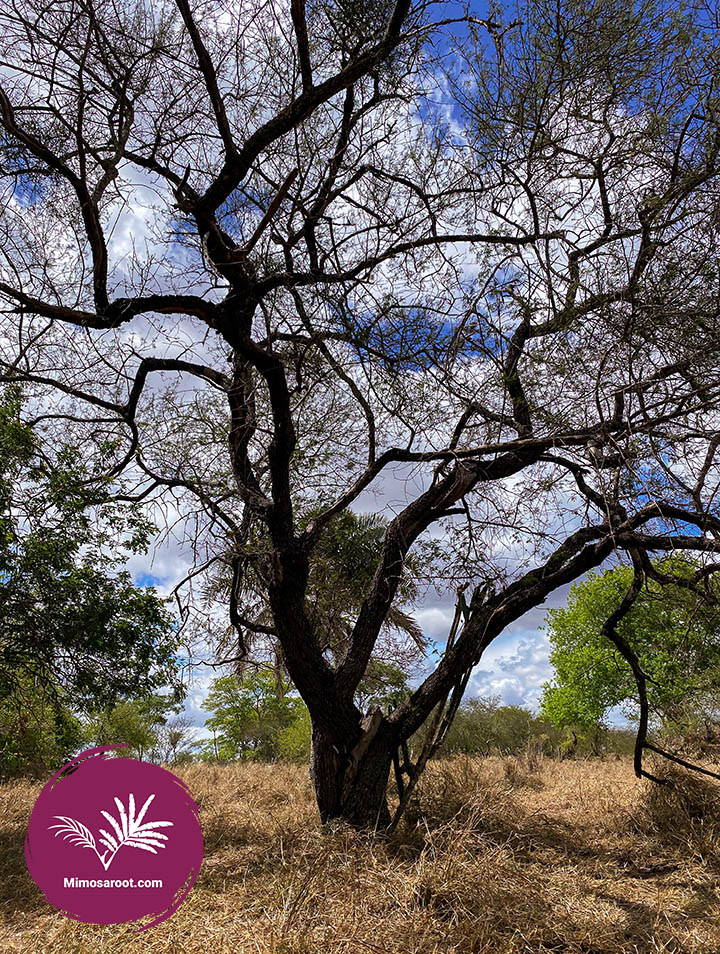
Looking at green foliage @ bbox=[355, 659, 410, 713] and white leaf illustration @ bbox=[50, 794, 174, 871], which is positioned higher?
green foliage @ bbox=[355, 659, 410, 713]

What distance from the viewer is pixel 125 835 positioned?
3691 millimetres

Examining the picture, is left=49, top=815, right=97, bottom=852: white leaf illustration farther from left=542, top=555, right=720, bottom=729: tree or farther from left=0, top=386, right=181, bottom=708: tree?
left=542, top=555, right=720, bottom=729: tree

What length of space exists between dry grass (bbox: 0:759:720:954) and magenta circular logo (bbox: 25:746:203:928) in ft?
0.46

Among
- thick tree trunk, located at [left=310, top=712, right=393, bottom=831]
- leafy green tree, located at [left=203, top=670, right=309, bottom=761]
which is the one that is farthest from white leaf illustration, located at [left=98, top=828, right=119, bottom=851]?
leafy green tree, located at [left=203, top=670, right=309, bottom=761]

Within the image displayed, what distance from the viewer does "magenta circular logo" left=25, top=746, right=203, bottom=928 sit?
364cm

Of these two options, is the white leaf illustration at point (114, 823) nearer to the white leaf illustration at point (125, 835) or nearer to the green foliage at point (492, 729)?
the white leaf illustration at point (125, 835)

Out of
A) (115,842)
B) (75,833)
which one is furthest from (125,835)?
(75,833)

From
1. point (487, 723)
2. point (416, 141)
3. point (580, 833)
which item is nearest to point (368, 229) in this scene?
point (416, 141)

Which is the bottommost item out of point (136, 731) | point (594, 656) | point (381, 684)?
point (136, 731)

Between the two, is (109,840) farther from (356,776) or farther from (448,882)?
(356,776)

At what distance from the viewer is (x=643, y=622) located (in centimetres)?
1134

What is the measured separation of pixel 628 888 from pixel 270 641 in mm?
4068

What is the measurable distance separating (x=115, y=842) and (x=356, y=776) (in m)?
2.09

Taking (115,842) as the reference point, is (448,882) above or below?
above
